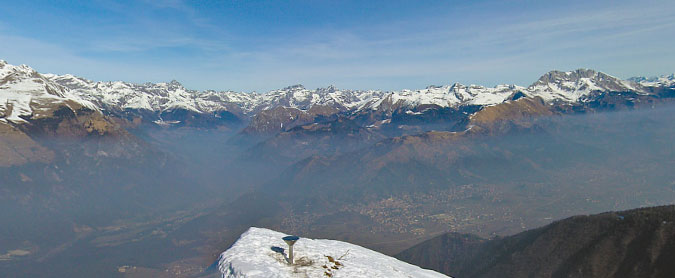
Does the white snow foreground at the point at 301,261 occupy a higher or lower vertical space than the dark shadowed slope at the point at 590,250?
higher

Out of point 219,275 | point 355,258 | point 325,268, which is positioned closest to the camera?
point 219,275

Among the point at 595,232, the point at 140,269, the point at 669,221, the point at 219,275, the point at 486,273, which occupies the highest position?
the point at 219,275

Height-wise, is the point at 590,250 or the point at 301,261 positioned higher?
the point at 301,261

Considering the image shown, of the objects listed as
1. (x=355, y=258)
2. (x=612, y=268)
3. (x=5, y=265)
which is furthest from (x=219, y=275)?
(x=5, y=265)

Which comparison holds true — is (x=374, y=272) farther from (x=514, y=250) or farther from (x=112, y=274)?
(x=112, y=274)

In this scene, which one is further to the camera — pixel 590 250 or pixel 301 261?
pixel 590 250

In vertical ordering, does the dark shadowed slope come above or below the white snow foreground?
below

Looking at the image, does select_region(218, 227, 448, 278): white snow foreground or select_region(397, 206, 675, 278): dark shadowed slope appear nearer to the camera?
select_region(218, 227, 448, 278): white snow foreground

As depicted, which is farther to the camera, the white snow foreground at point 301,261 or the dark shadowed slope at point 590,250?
the dark shadowed slope at point 590,250
